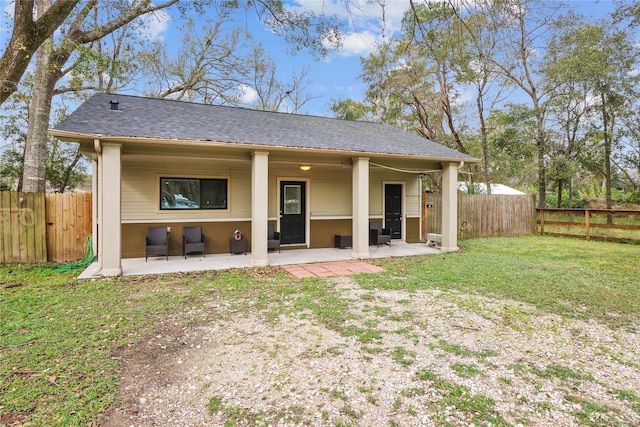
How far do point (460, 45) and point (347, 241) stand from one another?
238 inches

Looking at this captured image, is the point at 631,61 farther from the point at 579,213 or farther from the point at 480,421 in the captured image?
the point at 480,421

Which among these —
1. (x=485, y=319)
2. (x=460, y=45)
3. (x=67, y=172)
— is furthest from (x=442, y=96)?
(x=67, y=172)

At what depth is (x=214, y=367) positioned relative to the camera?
9.50ft

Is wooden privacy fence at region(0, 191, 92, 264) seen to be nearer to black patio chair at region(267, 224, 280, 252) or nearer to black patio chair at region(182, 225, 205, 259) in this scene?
black patio chair at region(182, 225, 205, 259)

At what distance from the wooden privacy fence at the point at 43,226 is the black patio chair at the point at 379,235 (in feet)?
23.8

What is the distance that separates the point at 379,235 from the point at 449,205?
6.75 feet

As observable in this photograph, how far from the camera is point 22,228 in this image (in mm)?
7172

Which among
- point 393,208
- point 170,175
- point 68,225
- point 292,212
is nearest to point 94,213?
point 68,225

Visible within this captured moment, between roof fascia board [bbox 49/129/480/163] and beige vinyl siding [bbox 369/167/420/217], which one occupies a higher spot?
roof fascia board [bbox 49/129/480/163]

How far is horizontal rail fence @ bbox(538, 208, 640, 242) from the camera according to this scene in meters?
10.7

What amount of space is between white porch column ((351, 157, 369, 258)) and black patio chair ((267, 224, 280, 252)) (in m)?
1.96

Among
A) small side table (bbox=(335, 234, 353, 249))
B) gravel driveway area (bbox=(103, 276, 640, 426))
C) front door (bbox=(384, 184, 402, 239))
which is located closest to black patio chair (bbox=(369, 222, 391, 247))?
front door (bbox=(384, 184, 402, 239))

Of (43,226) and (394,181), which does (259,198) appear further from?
(394,181)

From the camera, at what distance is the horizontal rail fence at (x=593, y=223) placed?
10688 millimetres
